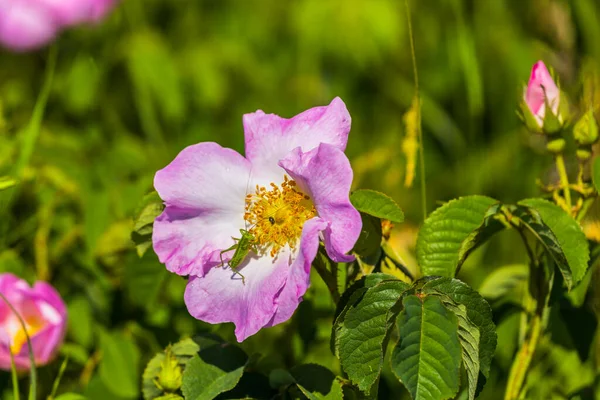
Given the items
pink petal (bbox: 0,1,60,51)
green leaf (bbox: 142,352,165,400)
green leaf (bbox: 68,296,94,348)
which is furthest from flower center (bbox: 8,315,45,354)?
pink petal (bbox: 0,1,60,51)

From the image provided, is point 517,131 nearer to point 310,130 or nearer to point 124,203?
point 124,203

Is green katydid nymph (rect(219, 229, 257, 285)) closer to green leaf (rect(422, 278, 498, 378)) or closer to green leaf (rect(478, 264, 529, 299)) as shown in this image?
green leaf (rect(422, 278, 498, 378))

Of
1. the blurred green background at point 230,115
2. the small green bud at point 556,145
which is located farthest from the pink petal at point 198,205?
the small green bud at point 556,145

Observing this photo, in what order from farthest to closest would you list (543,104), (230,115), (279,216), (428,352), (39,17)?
(230,115) → (39,17) → (543,104) → (279,216) → (428,352)

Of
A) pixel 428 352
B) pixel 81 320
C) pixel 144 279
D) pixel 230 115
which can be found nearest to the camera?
pixel 428 352

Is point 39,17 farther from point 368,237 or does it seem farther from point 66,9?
point 368,237

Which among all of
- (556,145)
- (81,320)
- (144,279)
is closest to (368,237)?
(556,145)
